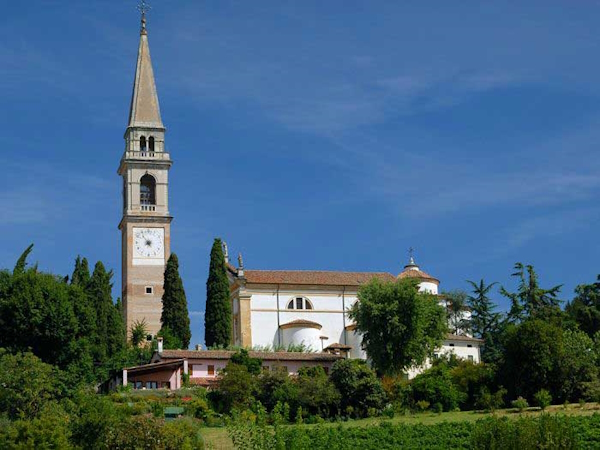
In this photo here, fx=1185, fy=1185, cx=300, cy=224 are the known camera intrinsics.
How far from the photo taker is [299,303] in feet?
264

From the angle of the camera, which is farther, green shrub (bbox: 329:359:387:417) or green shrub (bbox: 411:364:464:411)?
green shrub (bbox: 411:364:464:411)

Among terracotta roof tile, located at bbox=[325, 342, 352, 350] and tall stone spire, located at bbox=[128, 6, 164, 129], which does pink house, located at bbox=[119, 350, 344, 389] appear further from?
tall stone spire, located at bbox=[128, 6, 164, 129]

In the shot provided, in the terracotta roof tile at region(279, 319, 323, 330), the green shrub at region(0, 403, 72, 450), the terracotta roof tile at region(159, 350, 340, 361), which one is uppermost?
the terracotta roof tile at region(279, 319, 323, 330)

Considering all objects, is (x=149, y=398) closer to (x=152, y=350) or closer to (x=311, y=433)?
(x=152, y=350)

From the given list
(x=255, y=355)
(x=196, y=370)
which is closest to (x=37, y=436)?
(x=196, y=370)

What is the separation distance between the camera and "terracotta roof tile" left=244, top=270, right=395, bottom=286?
263ft

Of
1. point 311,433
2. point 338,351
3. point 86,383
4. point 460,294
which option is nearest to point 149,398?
point 86,383

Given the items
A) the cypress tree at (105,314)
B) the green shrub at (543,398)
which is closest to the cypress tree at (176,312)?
the cypress tree at (105,314)

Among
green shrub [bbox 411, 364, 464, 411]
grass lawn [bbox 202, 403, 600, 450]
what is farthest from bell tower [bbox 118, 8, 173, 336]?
grass lawn [bbox 202, 403, 600, 450]

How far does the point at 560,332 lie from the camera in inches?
2340

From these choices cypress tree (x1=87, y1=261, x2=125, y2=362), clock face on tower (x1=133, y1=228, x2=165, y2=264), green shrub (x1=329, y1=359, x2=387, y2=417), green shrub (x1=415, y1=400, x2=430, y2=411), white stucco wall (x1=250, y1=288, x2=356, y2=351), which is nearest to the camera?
green shrub (x1=415, y1=400, x2=430, y2=411)

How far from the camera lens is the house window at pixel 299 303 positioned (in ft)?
263

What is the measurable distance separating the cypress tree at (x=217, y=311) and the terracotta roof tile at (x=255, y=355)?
337 cm

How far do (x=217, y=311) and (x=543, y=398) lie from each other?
24.6 m
